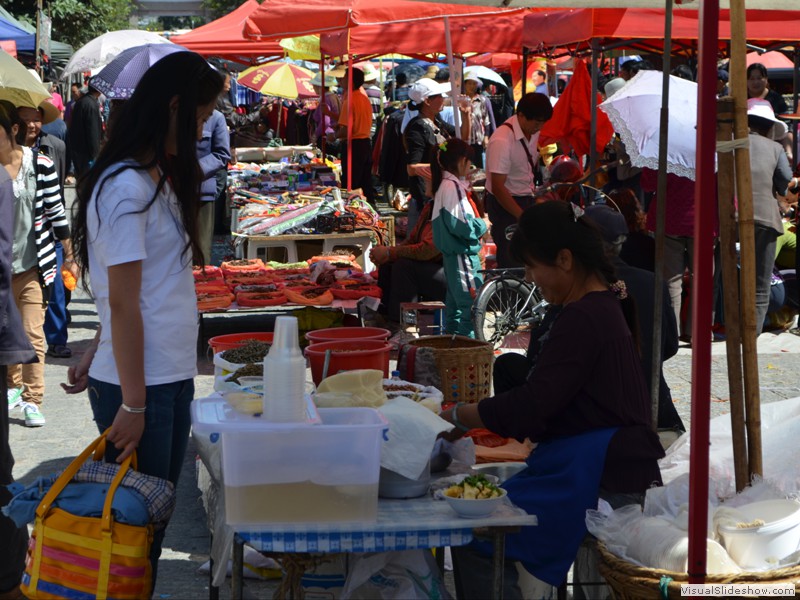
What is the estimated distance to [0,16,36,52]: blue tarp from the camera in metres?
20.0

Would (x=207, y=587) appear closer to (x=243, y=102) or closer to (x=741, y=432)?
(x=741, y=432)

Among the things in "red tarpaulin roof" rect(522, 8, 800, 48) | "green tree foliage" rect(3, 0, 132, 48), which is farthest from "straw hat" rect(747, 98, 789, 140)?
"green tree foliage" rect(3, 0, 132, 48)

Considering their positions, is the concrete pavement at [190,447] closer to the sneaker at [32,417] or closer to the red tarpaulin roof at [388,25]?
the sneaker at [32,417]

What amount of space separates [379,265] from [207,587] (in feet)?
15.5

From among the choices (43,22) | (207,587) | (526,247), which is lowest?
(207,587)

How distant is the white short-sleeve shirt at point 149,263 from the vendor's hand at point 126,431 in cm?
11

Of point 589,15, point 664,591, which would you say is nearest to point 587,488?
point 664,591

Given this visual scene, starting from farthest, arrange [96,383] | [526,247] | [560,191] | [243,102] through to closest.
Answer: [243,102], [560,191], [526,247], [96,383]

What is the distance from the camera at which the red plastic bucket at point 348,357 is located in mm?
4145

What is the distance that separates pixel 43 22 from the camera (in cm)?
2092

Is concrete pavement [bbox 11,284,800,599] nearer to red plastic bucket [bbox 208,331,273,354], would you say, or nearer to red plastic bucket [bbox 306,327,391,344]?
red plastic bucket [bbox 208,331,273,354]

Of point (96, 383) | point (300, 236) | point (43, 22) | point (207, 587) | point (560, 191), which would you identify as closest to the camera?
point (96, 383)

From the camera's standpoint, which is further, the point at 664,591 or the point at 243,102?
the point at 243,102

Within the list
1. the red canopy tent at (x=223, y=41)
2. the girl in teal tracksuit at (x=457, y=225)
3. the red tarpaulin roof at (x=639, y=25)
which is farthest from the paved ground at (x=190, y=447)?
the red canopy tent at (x=223, y=41)
